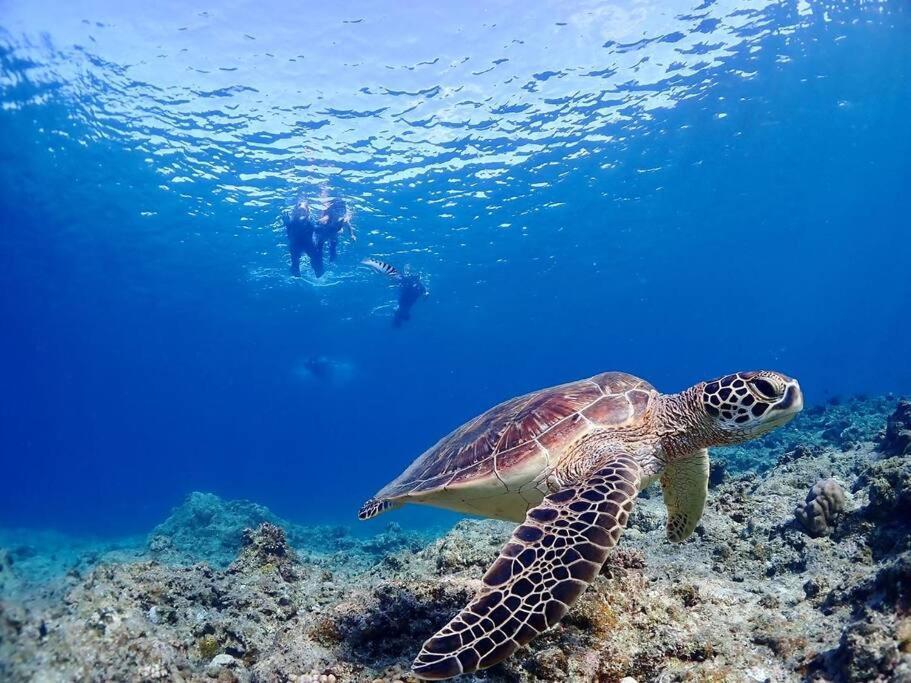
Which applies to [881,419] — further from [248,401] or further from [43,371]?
[248,401]

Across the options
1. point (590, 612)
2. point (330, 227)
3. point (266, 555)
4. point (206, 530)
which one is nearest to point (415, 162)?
point (330, 227)

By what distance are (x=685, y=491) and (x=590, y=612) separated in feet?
6.82

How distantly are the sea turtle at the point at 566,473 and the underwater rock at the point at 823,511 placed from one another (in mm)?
814

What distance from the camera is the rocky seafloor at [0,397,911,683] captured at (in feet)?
7.32

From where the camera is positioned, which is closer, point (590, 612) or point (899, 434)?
point (590, 612)

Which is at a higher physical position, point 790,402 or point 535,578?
point 790,402

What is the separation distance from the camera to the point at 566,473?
3.71 m

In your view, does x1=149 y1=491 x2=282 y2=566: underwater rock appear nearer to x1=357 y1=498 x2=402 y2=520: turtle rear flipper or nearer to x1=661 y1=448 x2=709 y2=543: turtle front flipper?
x1=357 y1=498 x2=402 y2=520: turtle rear flipper

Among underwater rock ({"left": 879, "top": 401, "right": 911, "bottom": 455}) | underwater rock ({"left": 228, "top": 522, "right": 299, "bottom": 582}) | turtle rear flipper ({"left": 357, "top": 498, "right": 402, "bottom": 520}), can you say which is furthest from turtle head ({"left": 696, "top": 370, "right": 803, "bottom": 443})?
underwater rock ({"left": 228, "top": 522, "right": 299, "bottom": 582})

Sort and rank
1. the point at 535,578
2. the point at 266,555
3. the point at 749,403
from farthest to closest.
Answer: the point at 266,555
the point at 749,403
the point at 535,578

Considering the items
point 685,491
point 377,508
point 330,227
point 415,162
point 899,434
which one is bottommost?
point 685,491

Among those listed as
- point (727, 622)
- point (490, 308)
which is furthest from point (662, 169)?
point (727, 622)

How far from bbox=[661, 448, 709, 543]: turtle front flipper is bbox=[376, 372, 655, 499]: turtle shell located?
64 centimetres

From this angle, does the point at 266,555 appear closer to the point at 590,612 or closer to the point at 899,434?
the point at 590,612
